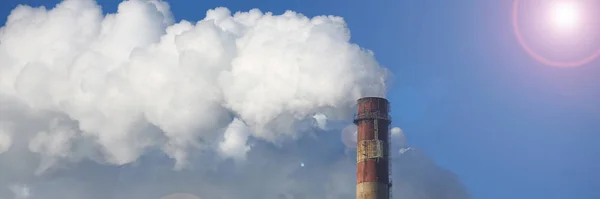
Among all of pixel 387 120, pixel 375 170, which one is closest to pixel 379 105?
pixel 387 120

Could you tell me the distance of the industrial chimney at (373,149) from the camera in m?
48.8

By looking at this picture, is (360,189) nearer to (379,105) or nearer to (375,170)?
(375,170)

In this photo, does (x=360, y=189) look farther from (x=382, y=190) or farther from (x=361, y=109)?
(x=361, y=109)

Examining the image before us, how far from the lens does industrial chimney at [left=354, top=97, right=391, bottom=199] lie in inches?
1922

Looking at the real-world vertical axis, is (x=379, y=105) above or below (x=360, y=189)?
above

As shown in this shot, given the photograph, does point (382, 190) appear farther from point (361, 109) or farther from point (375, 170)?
point (361, 109)

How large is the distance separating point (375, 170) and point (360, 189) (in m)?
1.66

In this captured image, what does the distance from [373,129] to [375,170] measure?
9.51 ft

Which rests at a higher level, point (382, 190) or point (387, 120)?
point (387, 120)

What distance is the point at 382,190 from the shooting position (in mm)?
48750

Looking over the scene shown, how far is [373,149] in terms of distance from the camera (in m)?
49.6

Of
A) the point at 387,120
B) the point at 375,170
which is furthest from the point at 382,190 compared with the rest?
the point at 387,120

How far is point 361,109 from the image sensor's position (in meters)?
51.2

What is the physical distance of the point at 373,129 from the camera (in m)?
50.1
